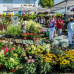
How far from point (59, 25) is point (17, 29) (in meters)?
2.83

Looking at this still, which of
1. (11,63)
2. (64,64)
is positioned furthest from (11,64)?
(64,64)

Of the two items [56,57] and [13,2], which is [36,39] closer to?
[56,57]

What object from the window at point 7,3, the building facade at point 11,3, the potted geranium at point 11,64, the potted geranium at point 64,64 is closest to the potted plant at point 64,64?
the potted geranium at point 64,64

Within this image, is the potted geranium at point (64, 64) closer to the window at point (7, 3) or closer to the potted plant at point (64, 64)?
the potted plant at point (64, 64)

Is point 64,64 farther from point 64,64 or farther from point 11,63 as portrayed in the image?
point 11,63

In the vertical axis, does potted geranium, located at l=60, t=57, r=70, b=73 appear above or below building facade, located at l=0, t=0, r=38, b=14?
below

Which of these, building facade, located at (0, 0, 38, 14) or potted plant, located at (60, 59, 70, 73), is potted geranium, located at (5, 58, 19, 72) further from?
building facade, located at (0, 0, 38, 14)

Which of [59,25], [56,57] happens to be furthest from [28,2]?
[56,57]

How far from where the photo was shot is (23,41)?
6062mm

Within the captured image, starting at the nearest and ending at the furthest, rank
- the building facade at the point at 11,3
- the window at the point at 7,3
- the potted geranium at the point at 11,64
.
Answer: the potted geranium at the point at 11,64 → the building facade at the point at 11,3 → the window at the point at 7,3

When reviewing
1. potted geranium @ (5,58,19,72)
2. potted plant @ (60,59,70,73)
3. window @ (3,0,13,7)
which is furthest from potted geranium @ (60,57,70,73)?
window @ (3,0,13,7)

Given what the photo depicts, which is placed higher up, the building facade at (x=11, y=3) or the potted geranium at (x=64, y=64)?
the building facade at (x=11, y=3)

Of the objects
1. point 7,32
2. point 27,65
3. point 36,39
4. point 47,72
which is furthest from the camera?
point 7,32

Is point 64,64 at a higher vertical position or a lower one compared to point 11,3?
lower
